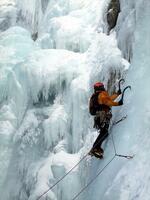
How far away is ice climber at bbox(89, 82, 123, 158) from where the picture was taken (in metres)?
6.88

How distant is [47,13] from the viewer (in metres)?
15.1

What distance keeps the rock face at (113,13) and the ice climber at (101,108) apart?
147 inches

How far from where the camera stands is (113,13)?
10.6m

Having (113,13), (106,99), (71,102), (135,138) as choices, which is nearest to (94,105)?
(106,99)

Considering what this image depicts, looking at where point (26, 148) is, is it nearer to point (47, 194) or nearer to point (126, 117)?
point (47, 194)

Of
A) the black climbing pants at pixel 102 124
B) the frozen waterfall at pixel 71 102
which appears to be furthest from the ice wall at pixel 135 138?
the black climbing pants at pixel 102 124

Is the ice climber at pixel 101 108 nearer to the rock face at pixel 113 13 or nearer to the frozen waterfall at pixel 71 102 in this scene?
the frozen waterfall at pixel 71 102

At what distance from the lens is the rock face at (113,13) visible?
34.3ft

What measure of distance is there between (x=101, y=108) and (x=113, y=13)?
408cm

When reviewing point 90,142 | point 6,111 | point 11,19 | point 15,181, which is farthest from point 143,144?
point 11,19

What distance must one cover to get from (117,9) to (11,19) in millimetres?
8950

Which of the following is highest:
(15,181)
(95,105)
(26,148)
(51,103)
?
(95,105)

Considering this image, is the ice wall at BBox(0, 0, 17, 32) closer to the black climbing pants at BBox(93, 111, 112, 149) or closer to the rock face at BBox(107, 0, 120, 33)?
the rock face at BBox(107, 0, 120, 33)

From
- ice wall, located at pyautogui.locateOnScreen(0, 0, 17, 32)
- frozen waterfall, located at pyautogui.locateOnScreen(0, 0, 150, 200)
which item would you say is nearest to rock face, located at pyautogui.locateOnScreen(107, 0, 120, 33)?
frozen waterfall, located at pyautogui.locateOnScreen(0, 0, 150, 200)
